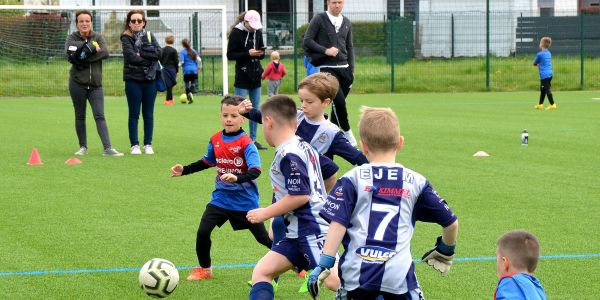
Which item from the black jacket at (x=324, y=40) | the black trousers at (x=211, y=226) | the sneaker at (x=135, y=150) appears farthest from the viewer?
the sneaker at (x=135, y=150)

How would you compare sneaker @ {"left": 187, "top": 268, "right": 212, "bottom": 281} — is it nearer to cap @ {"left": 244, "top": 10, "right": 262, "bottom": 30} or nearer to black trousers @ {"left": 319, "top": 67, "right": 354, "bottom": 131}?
black trousers @ {"left": 319, "top": 67, "right": 354, "bottom": 131}

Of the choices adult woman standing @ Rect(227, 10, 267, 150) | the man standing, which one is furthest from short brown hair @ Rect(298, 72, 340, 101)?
adult woman standing @ Rect(227, 10, 267, 150)

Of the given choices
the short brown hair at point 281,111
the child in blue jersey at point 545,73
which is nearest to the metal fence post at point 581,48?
the child in blue jersey at point 545,73

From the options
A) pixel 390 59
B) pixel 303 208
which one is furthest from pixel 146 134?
pixel 390 59

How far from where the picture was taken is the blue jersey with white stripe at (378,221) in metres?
4.50

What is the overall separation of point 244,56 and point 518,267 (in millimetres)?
10669

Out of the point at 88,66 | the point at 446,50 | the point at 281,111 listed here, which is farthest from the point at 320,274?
the point at 446,50

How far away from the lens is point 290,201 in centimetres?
534

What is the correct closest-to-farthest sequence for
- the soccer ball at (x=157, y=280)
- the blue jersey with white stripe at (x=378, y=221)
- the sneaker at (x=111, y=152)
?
the blue jersey with white stripe at (x=378, y=221) < the soccer ball at (x=157, y=280) < the sneaker at (x=111, y=152)

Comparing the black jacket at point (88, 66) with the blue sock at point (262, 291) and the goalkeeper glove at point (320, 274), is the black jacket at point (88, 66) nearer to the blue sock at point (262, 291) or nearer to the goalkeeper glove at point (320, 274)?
the blue sock at point (262, 291)

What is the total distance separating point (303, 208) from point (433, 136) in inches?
452

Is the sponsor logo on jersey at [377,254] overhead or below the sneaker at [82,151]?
overhead

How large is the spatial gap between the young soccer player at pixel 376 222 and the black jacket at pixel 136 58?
31.7 ft

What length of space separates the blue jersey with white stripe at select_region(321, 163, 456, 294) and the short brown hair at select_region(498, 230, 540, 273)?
0.55 m
